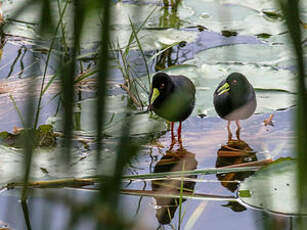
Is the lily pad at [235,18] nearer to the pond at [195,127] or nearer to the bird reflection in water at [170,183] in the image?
the pond at [195,127]

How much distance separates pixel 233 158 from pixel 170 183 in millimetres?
448

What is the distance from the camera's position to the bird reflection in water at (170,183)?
214 centimetres

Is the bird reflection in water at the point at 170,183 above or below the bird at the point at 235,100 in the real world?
below

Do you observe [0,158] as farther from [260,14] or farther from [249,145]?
[260,14]

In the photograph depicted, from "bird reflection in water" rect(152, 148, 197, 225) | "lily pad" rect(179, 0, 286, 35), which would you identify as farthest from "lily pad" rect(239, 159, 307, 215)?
"lily pad" rect(179, 0, 286, 35)

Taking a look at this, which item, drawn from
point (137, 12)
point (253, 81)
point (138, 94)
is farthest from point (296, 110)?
point (253, 81)

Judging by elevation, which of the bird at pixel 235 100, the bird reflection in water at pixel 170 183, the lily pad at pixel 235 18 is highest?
the lily pad at pixel 235 18

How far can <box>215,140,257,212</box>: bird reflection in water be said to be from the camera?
2.36m

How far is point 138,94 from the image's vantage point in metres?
3.07

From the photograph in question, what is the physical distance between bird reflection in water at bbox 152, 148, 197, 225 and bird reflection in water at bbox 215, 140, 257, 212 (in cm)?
13

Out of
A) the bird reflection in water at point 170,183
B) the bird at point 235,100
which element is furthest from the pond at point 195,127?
the bird at point 235,100

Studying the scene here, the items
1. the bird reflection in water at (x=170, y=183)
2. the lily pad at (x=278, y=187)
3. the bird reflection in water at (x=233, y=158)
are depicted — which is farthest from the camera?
the bird reflection in water at (x=233, y=158)

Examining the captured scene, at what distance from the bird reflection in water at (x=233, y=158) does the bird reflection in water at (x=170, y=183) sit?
128mm

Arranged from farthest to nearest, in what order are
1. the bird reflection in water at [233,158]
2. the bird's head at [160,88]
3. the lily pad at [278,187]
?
the bird's head at [160,88], the bird reflection in water at [233,158], the lily pad at [278,187]
